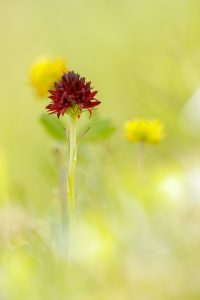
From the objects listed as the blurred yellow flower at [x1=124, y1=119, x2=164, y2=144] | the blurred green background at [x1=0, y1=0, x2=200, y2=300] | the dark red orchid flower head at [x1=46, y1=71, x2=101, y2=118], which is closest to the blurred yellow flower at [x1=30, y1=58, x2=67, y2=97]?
the blurred green background at [x1=0, y1=0, x2=200, y2=300]

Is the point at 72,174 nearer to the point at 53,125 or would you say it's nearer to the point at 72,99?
the point at 72,99

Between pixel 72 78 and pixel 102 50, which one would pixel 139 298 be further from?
pixel 102 50

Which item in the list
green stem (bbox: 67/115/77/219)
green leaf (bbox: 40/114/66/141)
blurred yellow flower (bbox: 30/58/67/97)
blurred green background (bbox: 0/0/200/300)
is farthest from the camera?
blurred yellow flower (bbox: 30/58/67/97)

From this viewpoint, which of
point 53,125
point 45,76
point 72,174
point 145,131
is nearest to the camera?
point 72,174

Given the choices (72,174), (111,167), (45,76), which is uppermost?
(45,76)

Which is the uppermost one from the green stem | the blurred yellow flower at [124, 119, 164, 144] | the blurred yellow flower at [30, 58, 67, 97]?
the blurred yellow flower at [30, 58, 67, 97]

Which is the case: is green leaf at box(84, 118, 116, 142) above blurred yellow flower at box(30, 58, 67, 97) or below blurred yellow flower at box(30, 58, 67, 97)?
below

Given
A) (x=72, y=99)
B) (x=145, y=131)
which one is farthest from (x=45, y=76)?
(x=72, y=99)

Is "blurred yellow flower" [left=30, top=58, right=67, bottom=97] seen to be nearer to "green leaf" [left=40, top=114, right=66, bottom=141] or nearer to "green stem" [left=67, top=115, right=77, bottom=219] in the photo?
"green leaf" [left=40, top=114, right=66, bottom=141]
